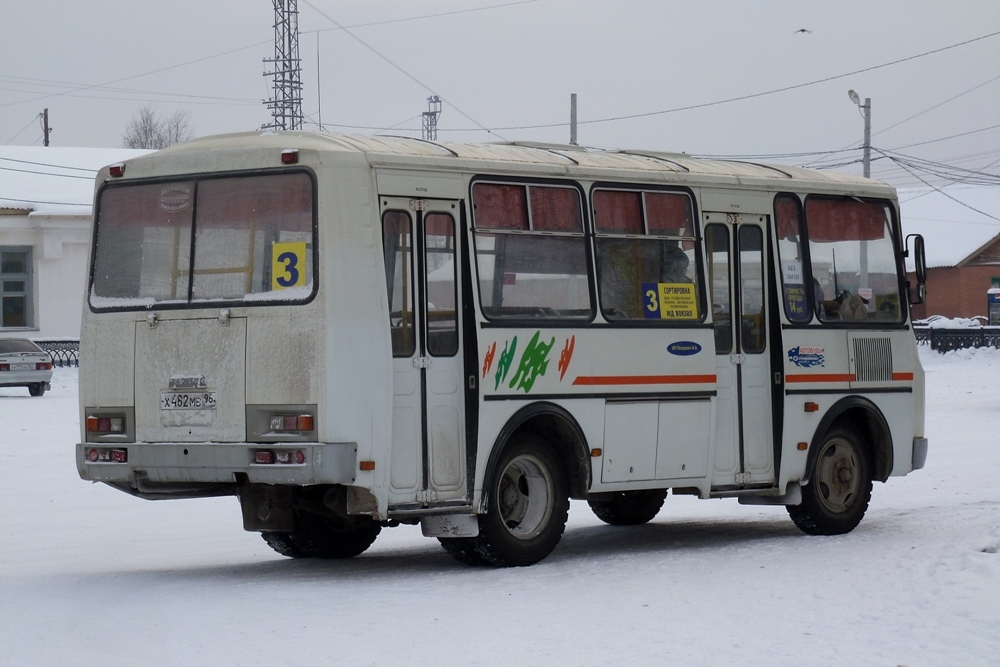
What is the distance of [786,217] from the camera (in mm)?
13617

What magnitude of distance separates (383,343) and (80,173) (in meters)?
45.1

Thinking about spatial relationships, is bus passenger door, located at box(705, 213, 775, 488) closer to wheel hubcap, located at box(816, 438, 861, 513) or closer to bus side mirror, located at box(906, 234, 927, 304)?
wheel hubcap, located at box(816, 438, 861, 513)

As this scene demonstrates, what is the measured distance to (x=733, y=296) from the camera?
13.0 meters

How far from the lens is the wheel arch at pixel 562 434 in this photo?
1137cm

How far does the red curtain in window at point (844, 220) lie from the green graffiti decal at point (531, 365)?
11.2ft

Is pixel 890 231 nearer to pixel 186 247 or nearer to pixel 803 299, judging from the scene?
pixel 803 299

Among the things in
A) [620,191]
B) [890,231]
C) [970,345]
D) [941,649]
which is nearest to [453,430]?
[620,191]

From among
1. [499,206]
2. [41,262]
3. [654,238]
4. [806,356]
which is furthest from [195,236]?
[41,262]

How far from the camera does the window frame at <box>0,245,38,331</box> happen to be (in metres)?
47.4

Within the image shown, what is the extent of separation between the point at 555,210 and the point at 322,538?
3055 millimetres

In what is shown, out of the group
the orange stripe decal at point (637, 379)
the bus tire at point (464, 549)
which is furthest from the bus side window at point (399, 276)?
the orange stripe decal at point (637, 379)

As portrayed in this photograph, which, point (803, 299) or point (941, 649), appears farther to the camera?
point (803, 299)

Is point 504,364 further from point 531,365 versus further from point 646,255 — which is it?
point 646,255

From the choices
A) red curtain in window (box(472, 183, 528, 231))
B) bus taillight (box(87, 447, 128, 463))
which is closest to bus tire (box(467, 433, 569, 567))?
red curtain in window (box(472, 183, 528, 231))
